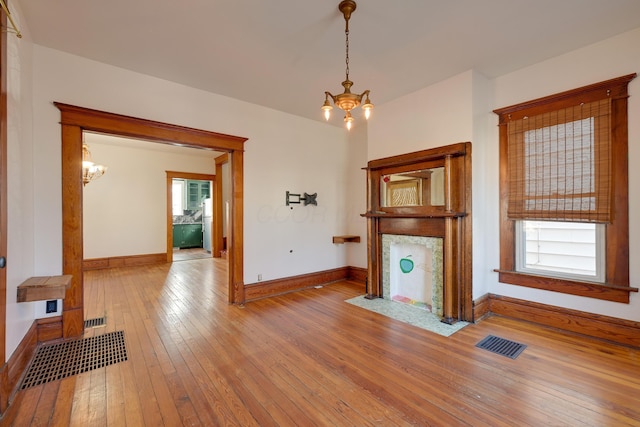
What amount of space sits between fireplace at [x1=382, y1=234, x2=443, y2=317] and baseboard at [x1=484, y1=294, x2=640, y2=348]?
70 cm

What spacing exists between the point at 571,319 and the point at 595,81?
2.47m

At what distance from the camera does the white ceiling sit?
7.55 feet

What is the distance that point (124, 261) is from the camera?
6590mm

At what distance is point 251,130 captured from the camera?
4207 millimetres

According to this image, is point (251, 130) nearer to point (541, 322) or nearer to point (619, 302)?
point (541, 322)

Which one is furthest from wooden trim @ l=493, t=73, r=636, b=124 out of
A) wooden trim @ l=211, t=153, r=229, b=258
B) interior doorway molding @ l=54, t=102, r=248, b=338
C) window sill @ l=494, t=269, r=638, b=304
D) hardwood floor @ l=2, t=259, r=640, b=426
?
wooden trim @ l=211, t=153, r=229, b=258

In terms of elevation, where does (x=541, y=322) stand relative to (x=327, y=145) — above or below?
below

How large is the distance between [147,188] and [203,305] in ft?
14.8

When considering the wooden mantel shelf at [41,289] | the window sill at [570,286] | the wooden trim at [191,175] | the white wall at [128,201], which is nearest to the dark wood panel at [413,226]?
the window sill at [570,286]

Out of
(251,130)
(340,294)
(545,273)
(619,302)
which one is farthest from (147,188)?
(619,302)

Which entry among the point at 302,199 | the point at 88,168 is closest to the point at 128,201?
the point at 88,168

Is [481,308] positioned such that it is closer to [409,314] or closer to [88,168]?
A: [409,314]

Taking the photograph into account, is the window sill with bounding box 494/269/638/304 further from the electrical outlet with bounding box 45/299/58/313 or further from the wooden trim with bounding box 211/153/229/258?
the wooden trim with bounding box 211/153/229/258

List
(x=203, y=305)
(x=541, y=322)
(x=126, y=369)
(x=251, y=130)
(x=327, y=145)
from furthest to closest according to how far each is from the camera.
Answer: (x=327, y=145) → (x=251, y=130) → (x=203, y=305) → (x=541, y=322) → (x=126, y=369)
